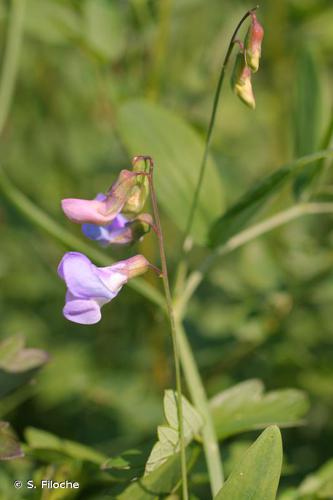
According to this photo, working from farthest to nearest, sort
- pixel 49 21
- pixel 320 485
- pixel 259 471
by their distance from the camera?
pixel 49 21 < pixel 320 485 < pixel 259 471

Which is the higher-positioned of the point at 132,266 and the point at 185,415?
the point at 132,266

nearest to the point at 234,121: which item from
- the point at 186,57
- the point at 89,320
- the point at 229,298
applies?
the point at 186,57

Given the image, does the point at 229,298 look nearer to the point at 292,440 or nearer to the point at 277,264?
the point at 277,264

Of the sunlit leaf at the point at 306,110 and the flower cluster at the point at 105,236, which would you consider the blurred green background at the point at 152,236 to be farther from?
the flower cluster at the point at 105,236

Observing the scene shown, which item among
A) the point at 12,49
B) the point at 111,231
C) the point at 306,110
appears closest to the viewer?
the point at 111,231

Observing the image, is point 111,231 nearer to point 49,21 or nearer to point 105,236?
point 105,236

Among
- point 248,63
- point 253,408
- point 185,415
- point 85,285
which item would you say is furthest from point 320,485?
point 248,63

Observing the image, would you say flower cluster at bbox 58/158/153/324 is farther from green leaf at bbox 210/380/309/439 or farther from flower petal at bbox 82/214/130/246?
green leaf at bbox 210/380/309/439
